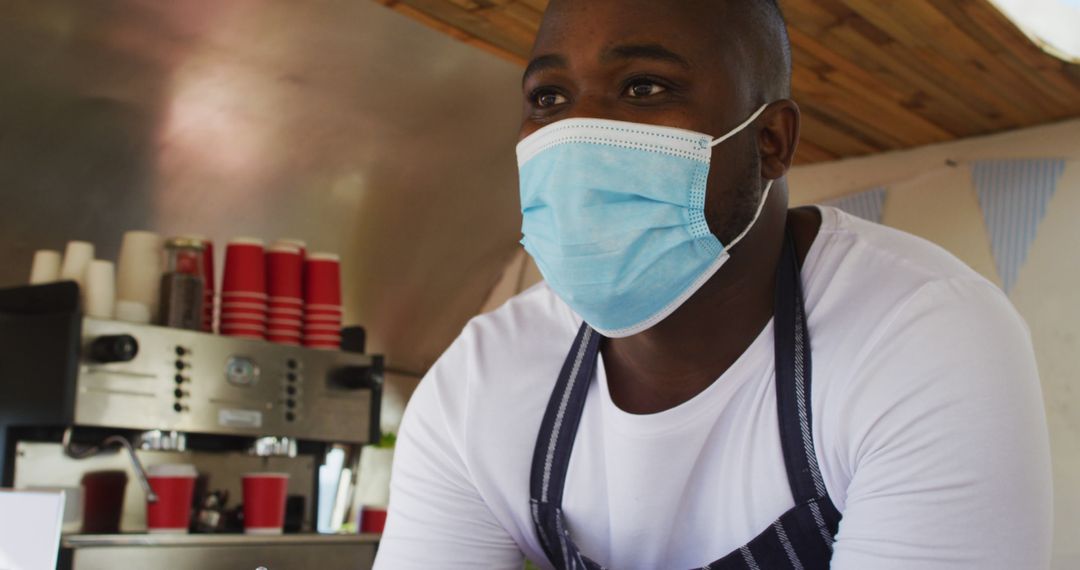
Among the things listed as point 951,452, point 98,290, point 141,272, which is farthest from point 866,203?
point 951,452

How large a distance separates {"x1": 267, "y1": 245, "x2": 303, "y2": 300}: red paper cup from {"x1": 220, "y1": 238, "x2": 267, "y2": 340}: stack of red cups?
4 cm

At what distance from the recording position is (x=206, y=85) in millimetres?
2527

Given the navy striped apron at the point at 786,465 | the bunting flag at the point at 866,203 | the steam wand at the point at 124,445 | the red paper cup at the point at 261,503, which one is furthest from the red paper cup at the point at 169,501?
the bunting flag at the point at 866,203

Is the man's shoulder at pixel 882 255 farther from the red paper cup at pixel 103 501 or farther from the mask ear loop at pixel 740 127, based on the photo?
the red paper cup at pixel 103 501

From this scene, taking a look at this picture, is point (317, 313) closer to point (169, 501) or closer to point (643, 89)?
point (169, 501)

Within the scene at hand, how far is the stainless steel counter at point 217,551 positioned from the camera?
2.04m

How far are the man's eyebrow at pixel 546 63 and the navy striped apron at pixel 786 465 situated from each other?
0.94 ft

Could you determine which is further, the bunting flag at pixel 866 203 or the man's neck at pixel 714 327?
the bunting flag at pixel 866 203

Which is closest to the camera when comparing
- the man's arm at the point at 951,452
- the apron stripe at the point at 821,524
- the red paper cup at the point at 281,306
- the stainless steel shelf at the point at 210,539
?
the man's arm at the point at 951,452

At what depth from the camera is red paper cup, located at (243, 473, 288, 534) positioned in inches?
93.7

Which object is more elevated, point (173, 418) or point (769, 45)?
point (769, 45)

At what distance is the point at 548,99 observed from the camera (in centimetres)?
111

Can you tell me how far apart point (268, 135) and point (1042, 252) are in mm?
2194

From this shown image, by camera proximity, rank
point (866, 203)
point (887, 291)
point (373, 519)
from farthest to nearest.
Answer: point (866, 203) < point (373, 519) < point (887, 291)
